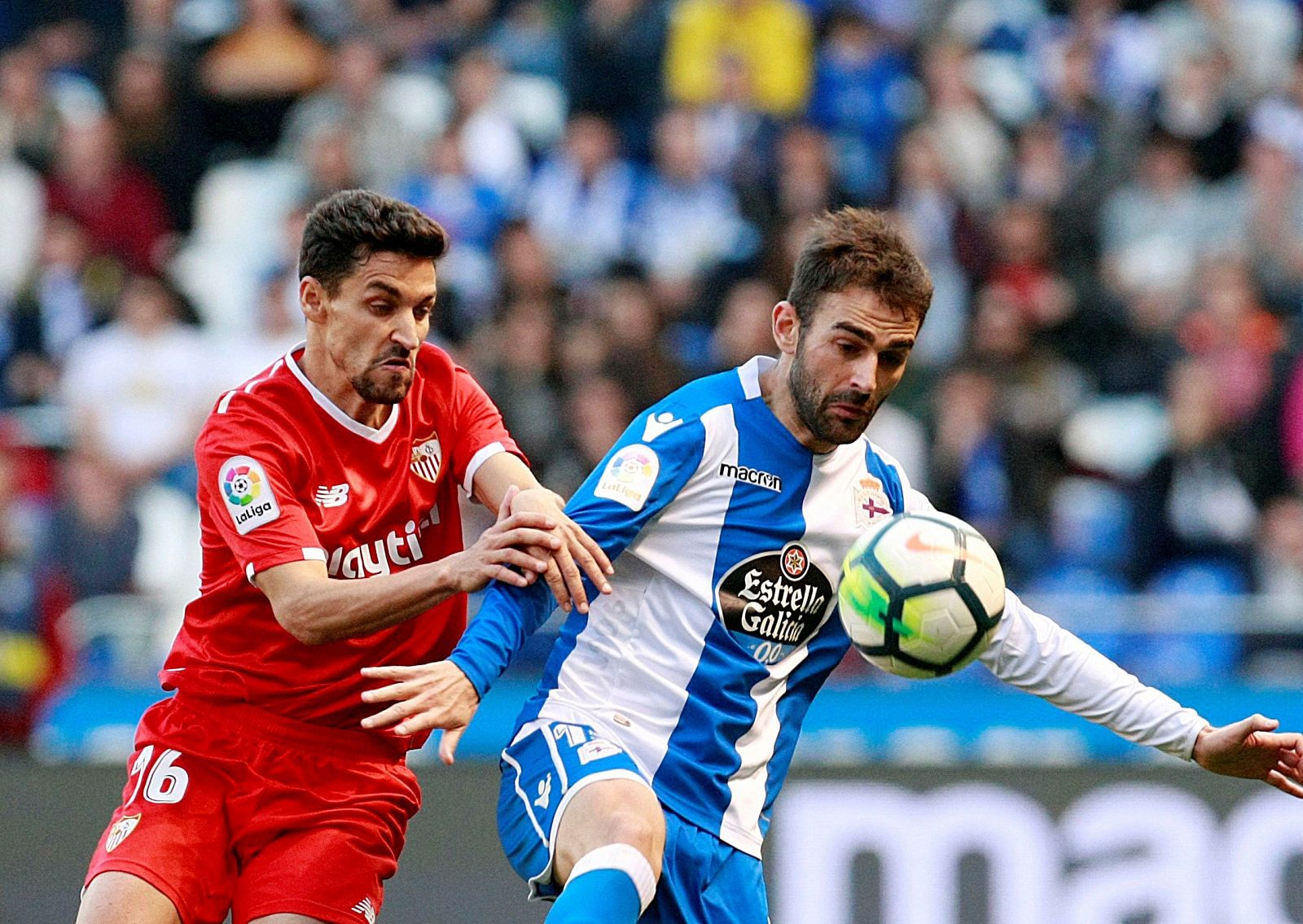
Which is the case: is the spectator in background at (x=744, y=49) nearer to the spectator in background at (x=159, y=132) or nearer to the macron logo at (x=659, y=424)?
the spectator in background at (x=159, y=132)

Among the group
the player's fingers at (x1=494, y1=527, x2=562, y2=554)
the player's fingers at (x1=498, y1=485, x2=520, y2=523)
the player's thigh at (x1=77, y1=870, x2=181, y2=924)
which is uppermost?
the player's fingers at (x1=498, y1=485, x2=520, y2=523)

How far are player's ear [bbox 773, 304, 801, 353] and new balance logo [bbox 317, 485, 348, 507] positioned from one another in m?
1.24

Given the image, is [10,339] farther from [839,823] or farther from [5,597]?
[839,823]

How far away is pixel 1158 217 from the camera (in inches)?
468

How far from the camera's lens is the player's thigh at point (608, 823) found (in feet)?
15.1

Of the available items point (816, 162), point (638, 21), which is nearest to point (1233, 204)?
point (816, 162)

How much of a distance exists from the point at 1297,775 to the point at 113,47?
33.8ft

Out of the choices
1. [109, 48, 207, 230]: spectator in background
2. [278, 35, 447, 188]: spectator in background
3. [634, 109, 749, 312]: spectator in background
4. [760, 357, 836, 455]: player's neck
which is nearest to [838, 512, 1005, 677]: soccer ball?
[760, 357, 836, 455]: player's neck

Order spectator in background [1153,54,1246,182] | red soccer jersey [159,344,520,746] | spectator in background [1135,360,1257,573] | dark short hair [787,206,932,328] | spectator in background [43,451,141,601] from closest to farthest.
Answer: dark short hair [787,206,932,328] → red soccer jersey [159,344,520,746] → spectator in background [43,451,141,601] → spectator in background [1135,360,1257,573] → spectator in background [1153,54,1246,182]

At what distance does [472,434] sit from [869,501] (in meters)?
1.12

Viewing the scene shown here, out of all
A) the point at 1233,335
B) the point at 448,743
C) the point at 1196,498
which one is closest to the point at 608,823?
the point at 448,743

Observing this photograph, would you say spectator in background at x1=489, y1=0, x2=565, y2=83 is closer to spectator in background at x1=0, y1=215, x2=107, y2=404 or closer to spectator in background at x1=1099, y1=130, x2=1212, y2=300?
spectator in background at x1=0, y1=215, x2=107, y2=404

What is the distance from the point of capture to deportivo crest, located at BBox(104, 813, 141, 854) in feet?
16.7

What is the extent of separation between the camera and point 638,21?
12992 millimetres
